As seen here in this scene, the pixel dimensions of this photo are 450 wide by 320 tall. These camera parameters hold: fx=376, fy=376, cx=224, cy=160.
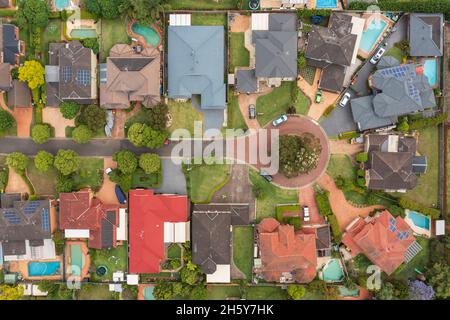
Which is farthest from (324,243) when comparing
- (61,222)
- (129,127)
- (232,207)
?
(61,222)

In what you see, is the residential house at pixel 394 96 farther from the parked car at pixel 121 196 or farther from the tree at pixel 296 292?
the parked car at pixel 121 196

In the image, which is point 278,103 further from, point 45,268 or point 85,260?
point 45,268

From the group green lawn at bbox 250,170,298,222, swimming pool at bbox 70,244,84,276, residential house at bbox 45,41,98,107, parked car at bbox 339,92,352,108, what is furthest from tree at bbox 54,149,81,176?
parked car at bbox 339,92,352,108

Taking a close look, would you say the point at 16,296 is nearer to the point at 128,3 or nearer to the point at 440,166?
the point at 128,3

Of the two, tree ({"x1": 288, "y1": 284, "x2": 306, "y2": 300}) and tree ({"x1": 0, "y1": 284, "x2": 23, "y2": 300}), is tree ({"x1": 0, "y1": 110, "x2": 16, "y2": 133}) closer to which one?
tree ({"x1": 0, "y1": 284, "x2": 23, "y2": 300})

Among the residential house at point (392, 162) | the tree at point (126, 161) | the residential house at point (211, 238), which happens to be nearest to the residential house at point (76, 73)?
the tree at point (126, 161)

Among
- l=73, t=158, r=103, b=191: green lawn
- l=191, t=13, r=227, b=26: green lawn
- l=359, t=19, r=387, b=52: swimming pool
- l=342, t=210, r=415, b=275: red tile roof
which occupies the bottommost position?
l=342, t=210, r=415, b=275: red tile roof
